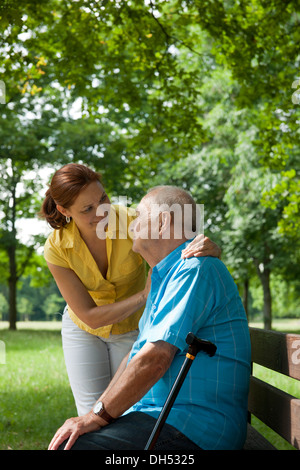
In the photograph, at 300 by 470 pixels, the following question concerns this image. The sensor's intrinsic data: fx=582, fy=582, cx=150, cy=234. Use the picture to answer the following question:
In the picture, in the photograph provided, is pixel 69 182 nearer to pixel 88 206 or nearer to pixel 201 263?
pixel 88 206

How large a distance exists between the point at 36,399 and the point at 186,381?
5714 millimetres

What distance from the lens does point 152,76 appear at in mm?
7773

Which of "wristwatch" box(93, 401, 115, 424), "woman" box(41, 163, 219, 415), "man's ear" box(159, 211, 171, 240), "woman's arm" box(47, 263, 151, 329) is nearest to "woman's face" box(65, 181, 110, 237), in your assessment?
"woman" box(41, 163, 219, 415)

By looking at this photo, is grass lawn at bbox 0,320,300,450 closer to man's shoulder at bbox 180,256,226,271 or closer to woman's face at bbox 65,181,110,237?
woman's face at bbox 65,181,110,237

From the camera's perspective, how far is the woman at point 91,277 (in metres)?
3.36

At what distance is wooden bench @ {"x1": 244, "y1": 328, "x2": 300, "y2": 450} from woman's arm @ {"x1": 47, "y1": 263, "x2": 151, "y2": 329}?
72 cm

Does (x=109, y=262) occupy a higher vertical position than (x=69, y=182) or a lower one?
lower

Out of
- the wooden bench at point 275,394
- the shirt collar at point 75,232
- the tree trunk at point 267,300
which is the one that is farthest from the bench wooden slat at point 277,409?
the tree trunk at point 267,300

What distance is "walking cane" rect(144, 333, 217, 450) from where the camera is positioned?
2.01 m

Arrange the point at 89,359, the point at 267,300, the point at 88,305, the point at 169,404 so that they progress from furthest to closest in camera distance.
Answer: the point at 267,300 < the point at 89,359 < the point at 88,305 < the point at 169,404

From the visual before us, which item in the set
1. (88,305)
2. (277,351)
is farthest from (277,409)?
(88,305)

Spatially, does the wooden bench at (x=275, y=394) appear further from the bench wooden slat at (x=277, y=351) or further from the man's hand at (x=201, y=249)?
the man's hand at (x=201, y=249)

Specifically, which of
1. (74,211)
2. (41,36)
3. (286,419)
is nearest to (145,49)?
(41,36)

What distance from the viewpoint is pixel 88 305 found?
11.2ft
